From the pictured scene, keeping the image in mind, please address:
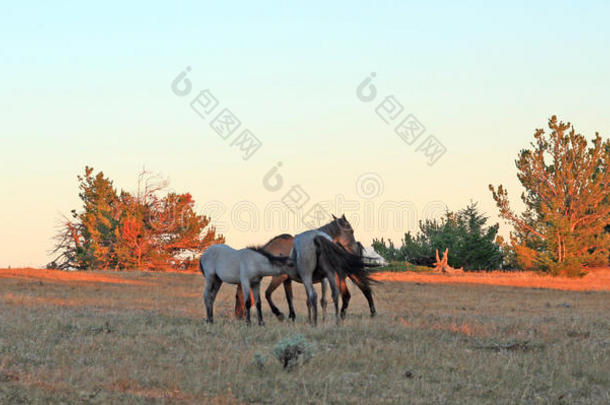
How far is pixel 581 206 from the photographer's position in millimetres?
41500

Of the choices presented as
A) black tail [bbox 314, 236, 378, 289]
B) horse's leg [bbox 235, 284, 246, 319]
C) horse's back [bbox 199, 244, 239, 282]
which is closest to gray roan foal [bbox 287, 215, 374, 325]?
black tail [bbox 314, 236, 378, 289]

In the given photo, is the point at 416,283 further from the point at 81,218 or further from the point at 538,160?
the point at 81,218

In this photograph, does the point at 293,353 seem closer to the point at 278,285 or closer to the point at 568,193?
the point at 278,285

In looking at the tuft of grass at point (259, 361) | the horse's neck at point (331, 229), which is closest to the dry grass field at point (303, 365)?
the tuft of grass at point (259, 361)

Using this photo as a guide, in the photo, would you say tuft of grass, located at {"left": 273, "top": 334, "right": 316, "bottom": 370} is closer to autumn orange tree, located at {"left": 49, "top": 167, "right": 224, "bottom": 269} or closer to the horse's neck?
the horse's neck

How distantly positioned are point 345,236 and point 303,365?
616cm

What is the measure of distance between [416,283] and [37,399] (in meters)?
23.5

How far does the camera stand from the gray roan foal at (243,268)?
12.2 metres

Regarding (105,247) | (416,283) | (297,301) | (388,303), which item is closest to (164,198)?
(105,247)

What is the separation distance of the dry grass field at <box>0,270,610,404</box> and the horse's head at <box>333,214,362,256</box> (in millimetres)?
1492

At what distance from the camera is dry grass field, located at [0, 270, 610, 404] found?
742cm

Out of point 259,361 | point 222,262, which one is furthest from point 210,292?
point 259,361

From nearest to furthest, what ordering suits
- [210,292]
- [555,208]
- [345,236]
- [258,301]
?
[258,301], [210,292], [345,236], [555,208]

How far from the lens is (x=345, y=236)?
14.5m
